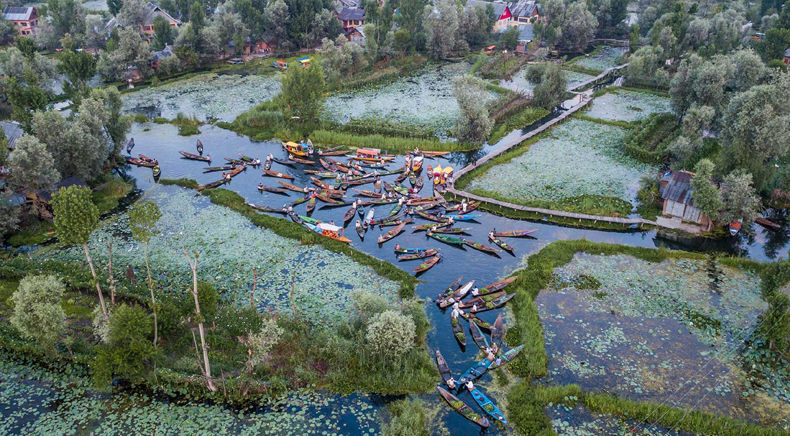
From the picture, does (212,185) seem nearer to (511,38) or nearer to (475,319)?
(475,319)

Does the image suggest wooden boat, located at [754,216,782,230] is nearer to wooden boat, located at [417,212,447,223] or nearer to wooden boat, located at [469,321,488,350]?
wooden boat, located at [417,212,447,223]

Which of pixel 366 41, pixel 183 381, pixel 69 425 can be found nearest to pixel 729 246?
pixel 183 381

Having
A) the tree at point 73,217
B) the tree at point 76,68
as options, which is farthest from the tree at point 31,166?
the tree at point 76,68

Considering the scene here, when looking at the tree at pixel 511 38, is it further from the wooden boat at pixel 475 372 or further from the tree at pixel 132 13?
the wooden boat at pixel 475 372

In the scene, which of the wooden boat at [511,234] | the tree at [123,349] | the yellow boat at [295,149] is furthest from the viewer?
the yellow boat at [295,149]

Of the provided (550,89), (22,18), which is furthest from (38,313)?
(22,18)

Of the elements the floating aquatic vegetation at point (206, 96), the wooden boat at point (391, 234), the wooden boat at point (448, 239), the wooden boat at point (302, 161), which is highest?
the floating aquatic vegetation at point (206, 96)

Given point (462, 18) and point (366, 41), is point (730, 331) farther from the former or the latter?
point (462, 18)
